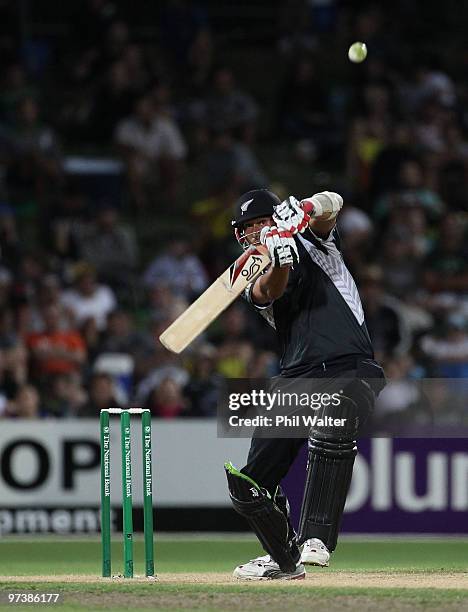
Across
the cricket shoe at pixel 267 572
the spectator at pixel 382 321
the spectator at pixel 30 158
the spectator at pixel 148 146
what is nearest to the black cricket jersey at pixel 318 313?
the cricket shoe at pixel 267 572

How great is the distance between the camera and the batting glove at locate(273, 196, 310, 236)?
7121 millimetres

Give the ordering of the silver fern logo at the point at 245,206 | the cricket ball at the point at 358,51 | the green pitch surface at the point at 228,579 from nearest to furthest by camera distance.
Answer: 1. the green pitch surface at the point at 228,579
2. the silver fern logo at the point at 245,206
3. the cricket ball at the point at 358,51

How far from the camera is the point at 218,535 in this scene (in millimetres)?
11539

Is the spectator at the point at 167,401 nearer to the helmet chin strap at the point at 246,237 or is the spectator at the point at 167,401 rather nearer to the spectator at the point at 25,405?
the spectator at the point at 25,405

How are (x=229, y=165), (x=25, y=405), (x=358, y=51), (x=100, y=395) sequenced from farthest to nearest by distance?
(x=229, y=165) < (x=100, y=395) < (x=25, y=405) < (x=358, y=51)

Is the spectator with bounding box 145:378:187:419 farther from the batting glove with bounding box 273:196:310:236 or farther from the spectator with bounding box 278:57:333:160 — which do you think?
the spectator with bounding box 278:57:333:160

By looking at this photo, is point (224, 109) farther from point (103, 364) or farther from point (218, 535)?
point (218, 535)

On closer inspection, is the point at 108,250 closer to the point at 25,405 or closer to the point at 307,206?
the point at 25,405

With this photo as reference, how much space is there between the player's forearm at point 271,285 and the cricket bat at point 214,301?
11cm

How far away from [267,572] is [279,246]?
5.59 ft

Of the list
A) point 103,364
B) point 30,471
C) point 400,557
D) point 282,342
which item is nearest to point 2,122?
point 103,364

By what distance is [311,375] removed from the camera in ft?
24.8

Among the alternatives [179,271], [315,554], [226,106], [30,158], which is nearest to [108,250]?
[179,271]

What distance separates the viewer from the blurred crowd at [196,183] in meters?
13.2
